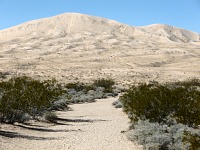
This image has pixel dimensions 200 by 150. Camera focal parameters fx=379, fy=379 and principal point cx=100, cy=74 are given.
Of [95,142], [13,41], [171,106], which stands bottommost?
[95,142]

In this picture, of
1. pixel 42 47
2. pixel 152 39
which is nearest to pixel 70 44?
pixel 42 47

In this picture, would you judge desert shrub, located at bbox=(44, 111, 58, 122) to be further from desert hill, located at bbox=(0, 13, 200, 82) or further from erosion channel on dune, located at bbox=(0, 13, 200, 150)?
desert hill, located at bbox=(0, 13, 200, 82)

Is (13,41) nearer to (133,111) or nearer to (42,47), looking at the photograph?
(42,47)

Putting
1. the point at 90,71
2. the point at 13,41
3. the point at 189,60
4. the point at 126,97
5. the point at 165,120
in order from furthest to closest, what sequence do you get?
the point at 13,41
the point at 189,60
the point at 90,71
the point at 126,97
the point at 165,120

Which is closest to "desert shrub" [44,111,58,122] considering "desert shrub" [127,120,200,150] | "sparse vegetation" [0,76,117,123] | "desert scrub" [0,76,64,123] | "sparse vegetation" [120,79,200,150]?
"sparse vegetation" [0,76,117,123]

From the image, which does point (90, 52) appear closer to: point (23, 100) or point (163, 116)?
point (23, 100)

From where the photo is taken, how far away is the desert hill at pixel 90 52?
7919cm

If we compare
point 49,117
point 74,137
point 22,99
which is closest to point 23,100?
point 22,99

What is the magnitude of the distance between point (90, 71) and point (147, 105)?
207 ft

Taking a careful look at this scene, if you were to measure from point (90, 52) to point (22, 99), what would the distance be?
285ft

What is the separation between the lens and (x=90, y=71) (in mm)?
80688

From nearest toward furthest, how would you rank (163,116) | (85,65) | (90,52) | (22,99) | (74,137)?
(74,137), (163,116), (22,99), (85,65), (90,52)

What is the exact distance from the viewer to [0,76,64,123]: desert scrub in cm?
1844

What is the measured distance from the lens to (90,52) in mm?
105812
